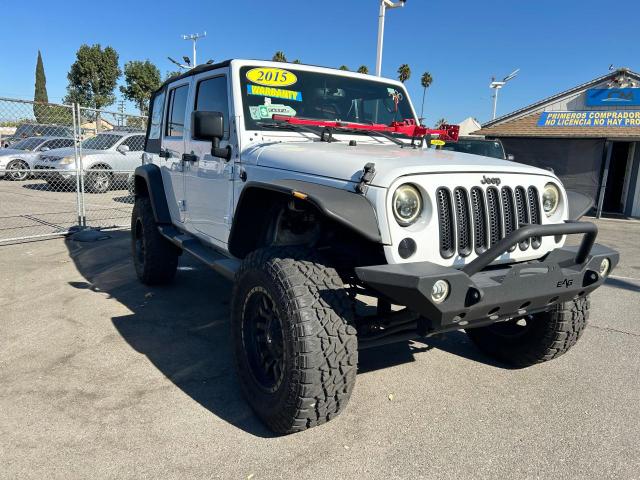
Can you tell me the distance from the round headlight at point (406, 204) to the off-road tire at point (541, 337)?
1.23 meters

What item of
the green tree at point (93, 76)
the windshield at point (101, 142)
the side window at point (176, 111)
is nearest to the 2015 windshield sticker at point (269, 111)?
the side window at point (176, 111)

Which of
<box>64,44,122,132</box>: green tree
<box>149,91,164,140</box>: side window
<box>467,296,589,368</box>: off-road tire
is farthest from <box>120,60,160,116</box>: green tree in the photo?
<box>467,296,589,368</box>: off-road tire

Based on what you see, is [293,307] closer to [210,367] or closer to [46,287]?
[210,367]

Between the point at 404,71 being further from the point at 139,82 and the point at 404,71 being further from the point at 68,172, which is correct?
the point at 68,172

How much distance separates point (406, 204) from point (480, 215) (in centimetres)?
47

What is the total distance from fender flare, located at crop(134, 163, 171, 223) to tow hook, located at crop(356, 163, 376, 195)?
3152 millimetres

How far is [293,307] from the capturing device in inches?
94.0

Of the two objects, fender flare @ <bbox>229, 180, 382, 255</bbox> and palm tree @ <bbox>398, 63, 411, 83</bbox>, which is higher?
palm tree @ <bbox>398, 63, 411, 83</bbox>

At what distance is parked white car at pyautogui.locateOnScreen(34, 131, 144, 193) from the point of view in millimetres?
12453

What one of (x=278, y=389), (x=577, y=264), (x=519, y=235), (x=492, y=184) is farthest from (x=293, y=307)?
(x=577, y=264)

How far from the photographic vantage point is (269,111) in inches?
140

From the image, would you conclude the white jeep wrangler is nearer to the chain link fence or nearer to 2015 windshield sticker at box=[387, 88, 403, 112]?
2015 windshield sticker at box=[387, 88, 403, 112]

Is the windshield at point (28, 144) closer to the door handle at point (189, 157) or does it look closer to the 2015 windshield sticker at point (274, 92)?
the door handle at point (189, 157)

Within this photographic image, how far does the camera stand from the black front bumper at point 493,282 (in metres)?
2.15
